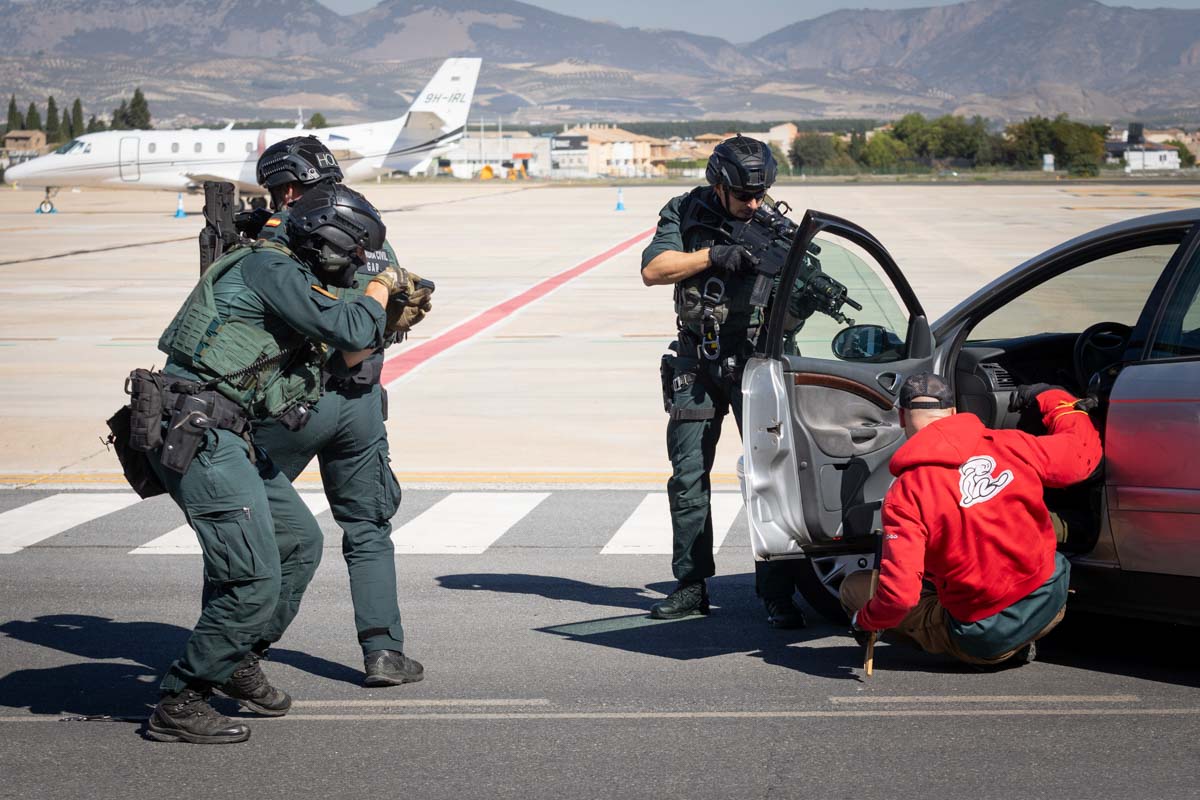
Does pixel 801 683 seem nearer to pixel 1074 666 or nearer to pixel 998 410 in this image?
pixel 1074 666

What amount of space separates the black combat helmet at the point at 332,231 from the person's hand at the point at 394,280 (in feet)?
0.38

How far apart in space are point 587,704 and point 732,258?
1916 mm

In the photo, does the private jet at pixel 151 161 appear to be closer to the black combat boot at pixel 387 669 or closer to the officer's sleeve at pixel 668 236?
the officer's sleeve at pixel 668 236

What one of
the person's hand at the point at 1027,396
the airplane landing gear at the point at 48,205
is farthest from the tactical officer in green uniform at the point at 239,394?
the airplane landing gear at the point at 48,205

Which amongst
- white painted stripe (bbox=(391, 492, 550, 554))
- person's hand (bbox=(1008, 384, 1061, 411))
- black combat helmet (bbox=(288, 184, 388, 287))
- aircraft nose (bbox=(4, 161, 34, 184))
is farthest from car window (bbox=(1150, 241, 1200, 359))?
aircraft nose (bbox=(4, 161, 34, 184))

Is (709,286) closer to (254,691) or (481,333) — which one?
(254,691)

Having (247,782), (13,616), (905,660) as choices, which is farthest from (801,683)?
(13,616)

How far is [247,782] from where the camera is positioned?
4855 mm

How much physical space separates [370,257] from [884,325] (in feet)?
7.40

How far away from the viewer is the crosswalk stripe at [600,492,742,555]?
8312mm

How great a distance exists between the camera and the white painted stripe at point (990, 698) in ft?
18.1

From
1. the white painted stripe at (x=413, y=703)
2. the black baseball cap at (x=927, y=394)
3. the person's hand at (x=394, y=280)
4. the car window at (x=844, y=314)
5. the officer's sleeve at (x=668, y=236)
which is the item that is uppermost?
the officer's sleeve at (x=668, y=236)

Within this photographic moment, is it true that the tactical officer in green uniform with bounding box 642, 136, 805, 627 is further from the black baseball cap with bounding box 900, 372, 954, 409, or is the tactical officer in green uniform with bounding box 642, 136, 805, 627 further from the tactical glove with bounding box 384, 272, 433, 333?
the tactical glove with bounding box 384, 272, 433, 333

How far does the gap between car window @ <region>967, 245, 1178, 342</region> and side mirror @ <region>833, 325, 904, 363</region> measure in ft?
1.63
